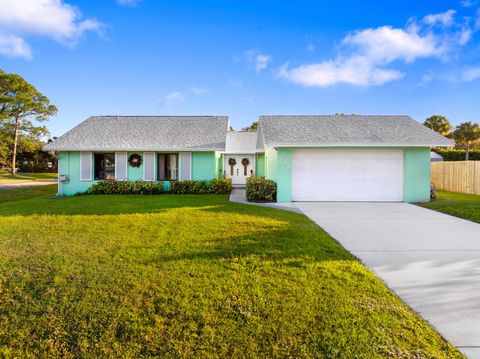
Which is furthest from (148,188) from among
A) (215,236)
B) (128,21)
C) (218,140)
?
(215,236)

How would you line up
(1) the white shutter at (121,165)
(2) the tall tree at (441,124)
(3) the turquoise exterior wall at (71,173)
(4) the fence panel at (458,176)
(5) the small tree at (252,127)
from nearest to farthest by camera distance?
(4) the fence panel at (458,176) → (3) the turquoise exterior wall at (71,173) → (1) the white shutter at (121,165) → (2) the tall tree at (441,124) → (5) the small tree at (252,127)

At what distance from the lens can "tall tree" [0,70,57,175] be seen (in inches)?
1199

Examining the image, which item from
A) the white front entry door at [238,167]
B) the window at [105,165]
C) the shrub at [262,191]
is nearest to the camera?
the shrub at [262,191]

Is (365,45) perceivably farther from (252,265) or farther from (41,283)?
(41,283)

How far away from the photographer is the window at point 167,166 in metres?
15.4

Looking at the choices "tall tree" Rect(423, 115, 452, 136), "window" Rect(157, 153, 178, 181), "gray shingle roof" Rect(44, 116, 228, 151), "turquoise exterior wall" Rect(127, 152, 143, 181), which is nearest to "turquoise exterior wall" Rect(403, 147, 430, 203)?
"gray shingle roof" Rect(44, 116, 228, 151)

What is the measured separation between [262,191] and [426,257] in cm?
775

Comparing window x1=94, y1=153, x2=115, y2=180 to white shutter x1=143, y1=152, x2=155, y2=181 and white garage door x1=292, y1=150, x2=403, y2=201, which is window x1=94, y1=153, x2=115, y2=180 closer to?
white shutter x1=143, y1=152, x2=155, y2=181

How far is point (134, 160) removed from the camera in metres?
15.2

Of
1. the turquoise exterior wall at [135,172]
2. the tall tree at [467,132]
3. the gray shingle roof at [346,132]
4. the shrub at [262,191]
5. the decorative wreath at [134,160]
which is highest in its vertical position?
the tall tree at [467,132]

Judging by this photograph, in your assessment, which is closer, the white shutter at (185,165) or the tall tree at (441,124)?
the white shutter at (185,165)

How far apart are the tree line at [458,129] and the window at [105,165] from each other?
137ft

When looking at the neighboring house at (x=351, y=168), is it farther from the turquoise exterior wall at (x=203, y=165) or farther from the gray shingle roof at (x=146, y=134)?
the gray shingle roof at (x=146, y=134)

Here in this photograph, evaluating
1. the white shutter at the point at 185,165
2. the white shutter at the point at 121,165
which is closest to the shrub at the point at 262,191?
the white shutter at the point at 185,165
